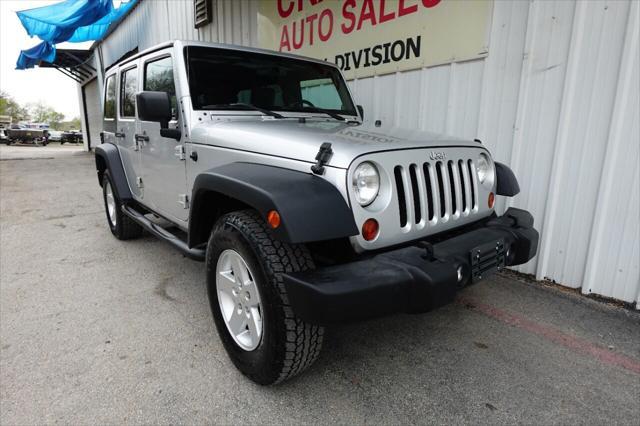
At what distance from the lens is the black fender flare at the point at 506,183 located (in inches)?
103

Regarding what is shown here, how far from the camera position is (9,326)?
8.77ft

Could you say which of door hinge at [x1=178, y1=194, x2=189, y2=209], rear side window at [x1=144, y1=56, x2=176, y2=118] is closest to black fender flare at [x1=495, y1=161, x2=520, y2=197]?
door hinge at [x1=178, y1=194, x2=189, y2=209]

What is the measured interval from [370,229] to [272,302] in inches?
21.6

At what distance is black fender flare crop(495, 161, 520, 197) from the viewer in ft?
8.56

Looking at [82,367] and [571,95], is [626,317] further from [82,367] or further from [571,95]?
[82,367]

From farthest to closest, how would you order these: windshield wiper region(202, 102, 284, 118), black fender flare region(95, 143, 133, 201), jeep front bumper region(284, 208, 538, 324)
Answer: black fender flare region(95, 143, 133, 201) → windshield wiper region(202, 102, 284, 118) → jeep front bumper region(284, 208, 538, 324)

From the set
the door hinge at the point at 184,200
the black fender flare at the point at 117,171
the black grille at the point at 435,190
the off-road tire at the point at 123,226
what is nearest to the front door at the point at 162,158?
the door hinge at the point at 184,200

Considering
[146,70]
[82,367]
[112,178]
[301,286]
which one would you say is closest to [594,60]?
[301,286]

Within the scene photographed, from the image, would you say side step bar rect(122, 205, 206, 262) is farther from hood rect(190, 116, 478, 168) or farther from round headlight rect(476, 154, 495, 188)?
round headlight rect(476, 154, 495, 188)

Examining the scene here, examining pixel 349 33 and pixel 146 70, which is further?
pixel 349 33

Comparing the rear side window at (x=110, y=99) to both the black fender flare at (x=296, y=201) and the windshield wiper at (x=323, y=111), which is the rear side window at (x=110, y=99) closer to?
the windshield wiper at (x=323, y=111)

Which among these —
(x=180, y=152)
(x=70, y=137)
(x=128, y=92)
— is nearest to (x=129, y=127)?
(x=128, y=92)

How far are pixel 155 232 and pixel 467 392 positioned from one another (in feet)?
8.32

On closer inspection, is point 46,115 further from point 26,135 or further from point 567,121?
point 567,121
